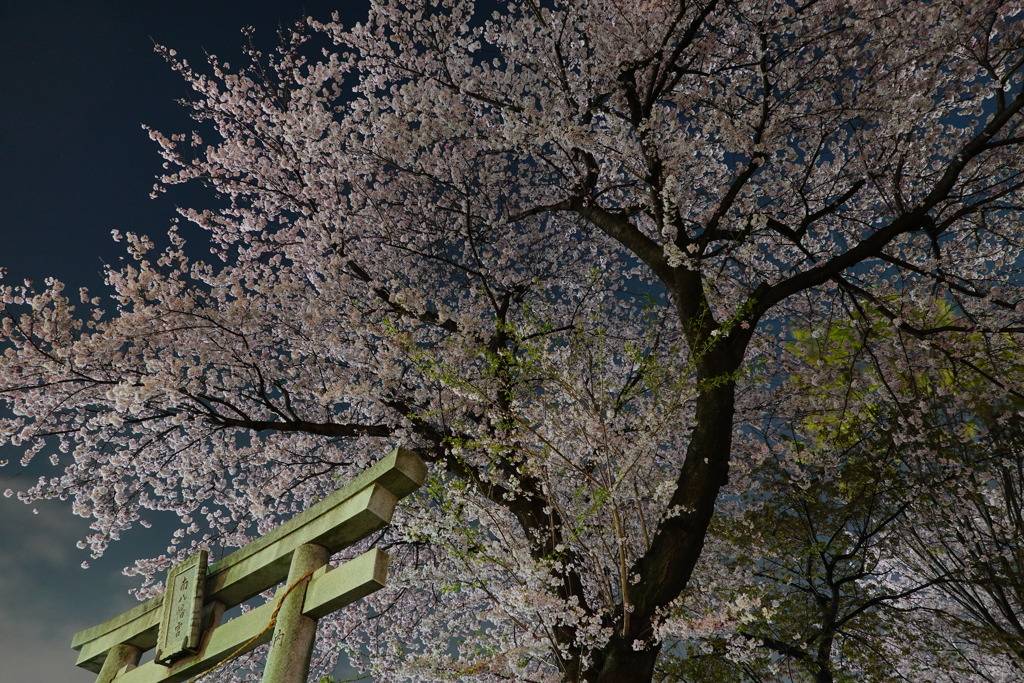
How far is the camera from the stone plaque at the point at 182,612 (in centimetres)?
389

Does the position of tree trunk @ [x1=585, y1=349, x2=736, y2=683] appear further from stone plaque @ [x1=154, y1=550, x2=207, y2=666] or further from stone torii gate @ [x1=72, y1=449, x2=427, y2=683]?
stone plaque @ [x1=154, y1=550, x2=207, y2=666]

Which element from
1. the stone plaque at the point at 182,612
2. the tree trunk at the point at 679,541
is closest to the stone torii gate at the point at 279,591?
the stone plaque at the point at 182,612

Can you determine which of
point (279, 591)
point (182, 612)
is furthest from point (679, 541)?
point (182, 612)

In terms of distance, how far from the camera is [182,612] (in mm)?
3977

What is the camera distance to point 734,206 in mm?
9375

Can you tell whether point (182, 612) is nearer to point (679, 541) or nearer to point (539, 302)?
point (679, 541)

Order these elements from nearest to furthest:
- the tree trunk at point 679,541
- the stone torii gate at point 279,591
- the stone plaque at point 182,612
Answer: the stone torii gate at point 279,591
the stone plaque at point 182,612
the tree trunk at point 679,541

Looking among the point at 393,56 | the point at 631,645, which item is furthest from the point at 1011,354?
the point at 393,56

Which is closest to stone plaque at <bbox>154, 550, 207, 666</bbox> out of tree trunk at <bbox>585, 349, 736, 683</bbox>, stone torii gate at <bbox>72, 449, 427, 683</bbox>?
stone torii gate at <bbox>72, 449, 427, 683</bbox>

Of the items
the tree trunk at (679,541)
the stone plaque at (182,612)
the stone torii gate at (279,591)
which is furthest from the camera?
the tree trunk at (679,541)

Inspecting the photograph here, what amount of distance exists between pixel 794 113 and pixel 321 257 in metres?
6.80

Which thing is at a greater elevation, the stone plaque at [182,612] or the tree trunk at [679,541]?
the tree trunk at [679,541]

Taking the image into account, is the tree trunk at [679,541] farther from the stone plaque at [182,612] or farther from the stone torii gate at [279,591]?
the stone plaque at [182,612]

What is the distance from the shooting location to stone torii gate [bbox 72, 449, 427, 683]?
3369 millimetres
